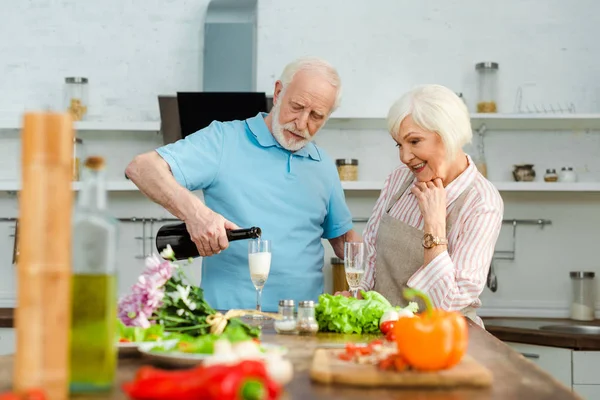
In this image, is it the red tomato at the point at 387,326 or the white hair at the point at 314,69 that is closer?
the red tomato at the point at 387,326

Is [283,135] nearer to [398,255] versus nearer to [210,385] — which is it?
[398,255]

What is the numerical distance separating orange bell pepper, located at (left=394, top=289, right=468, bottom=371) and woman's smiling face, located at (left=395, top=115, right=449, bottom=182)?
1.22m

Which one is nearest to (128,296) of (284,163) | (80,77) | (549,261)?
(284,163)

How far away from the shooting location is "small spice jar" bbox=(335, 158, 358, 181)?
4328 mm

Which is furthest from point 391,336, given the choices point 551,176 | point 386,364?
point 551,176

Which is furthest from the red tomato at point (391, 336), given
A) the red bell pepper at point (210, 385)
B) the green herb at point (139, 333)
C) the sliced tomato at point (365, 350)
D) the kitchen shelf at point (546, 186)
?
the kitchen shelf at point (546, 186)

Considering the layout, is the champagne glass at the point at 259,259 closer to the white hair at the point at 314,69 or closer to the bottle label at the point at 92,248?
the white hair at the point at 314,69

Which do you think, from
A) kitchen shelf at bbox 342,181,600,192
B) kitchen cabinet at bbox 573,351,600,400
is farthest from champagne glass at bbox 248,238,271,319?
kitchen shelf at bbox 342,181,600,192

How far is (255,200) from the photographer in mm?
2717

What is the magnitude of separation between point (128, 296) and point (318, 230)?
129 cm

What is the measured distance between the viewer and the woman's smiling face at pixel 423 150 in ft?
7.93

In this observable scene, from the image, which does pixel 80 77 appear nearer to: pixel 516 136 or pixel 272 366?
pixel 516 136

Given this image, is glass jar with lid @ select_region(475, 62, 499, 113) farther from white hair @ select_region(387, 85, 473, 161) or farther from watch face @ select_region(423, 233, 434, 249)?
watch face @ select_region(423, 233, 434, 249)

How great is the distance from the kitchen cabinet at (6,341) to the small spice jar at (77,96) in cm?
124
